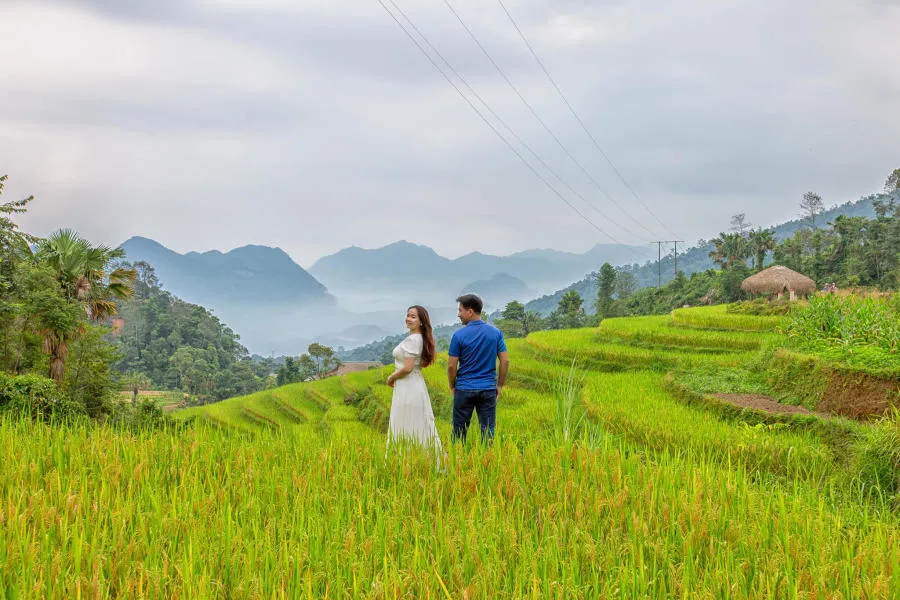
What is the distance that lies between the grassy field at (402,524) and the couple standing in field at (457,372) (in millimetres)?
614

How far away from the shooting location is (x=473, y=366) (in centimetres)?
608

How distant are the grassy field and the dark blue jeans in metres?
0.77

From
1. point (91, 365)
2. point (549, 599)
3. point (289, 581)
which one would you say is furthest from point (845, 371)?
point (91, 365)

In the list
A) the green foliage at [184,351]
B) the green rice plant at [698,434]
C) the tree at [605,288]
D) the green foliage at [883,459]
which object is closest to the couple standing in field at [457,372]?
the green rice plant at [698,434]

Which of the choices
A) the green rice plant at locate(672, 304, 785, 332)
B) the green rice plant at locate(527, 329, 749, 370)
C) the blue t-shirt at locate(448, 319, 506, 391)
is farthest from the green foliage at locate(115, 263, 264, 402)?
the blue t-shirt at locate(448, 319, 506, 391)

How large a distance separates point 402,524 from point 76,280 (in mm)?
19595

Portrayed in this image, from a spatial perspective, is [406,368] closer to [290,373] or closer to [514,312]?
[290,373]

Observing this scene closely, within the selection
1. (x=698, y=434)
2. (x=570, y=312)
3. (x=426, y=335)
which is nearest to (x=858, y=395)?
(x=698, y=434)

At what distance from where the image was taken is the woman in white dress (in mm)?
5504

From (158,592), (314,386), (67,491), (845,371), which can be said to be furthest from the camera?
(314,386)

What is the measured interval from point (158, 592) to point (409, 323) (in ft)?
11.6

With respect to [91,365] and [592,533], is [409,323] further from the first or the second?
[91,365]

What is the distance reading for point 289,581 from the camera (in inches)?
92.7

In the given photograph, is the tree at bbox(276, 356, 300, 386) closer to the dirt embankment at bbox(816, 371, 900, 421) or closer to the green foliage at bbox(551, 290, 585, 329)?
the green foliage at bbox(551, 290, 585, 329)
